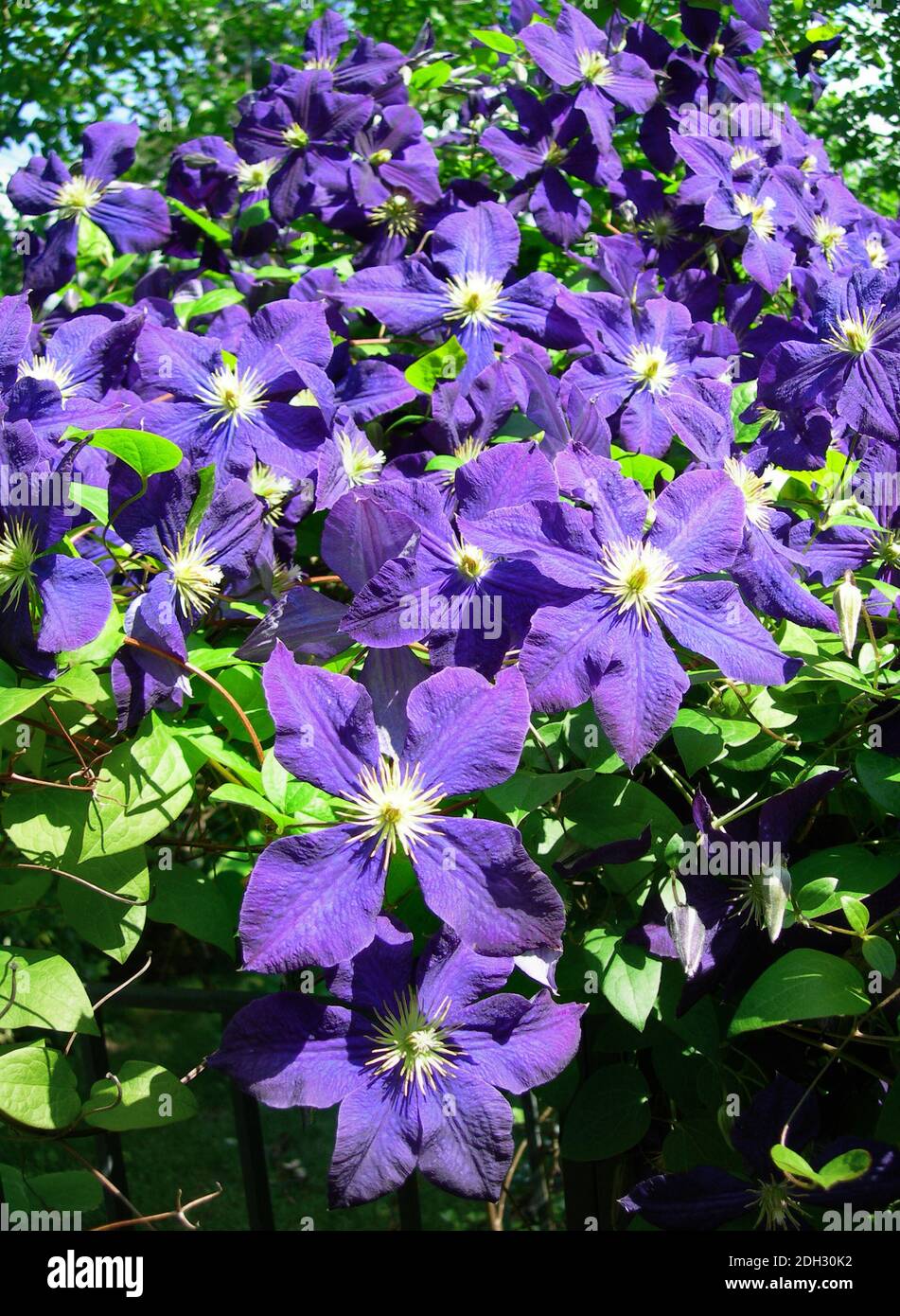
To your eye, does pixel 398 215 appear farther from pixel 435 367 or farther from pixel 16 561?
pixel 16 561

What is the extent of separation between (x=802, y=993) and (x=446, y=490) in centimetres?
53

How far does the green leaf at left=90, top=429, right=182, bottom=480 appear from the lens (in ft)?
3.03

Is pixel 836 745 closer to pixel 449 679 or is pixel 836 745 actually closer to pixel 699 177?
pixel 449 679

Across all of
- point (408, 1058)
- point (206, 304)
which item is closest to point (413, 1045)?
point (408, 1058)

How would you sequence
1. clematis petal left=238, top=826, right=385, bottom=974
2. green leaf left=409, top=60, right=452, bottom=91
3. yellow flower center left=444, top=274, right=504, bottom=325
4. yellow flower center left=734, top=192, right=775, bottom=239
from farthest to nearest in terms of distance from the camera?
green leaf left=409, top=60, right=452, bottom=91
yellow flower center left=734, top=192, right=775, bottom=239
yellow flower center left=444, top=274, right=504, bottom=325
clematis petal left=238, top=826, right=385, bottom=974

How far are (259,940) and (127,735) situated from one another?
1.00 feet

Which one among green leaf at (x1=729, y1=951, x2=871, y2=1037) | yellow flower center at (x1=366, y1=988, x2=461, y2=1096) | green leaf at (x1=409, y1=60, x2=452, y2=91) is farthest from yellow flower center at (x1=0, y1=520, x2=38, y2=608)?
green leaf at (x1=409, y1=60, x2=452, y2=91)

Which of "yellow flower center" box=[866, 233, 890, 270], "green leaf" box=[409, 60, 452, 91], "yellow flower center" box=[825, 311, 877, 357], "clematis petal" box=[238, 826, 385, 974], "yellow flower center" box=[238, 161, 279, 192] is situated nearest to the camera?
"clematis petal" box=[238, 826, 385, 974]

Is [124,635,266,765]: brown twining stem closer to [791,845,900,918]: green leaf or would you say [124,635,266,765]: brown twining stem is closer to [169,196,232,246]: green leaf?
[791,845,900,918]: green leaf

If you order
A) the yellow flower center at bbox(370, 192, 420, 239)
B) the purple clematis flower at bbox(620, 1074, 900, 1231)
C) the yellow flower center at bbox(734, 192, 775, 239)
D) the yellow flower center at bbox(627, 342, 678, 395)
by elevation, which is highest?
the yellow flower center at bbox(370, 192, 420, 239)

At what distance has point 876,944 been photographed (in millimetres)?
914

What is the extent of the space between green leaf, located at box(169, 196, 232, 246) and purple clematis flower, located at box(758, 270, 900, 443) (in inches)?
37.2

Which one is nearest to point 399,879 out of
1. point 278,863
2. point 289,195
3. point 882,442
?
point 278,863

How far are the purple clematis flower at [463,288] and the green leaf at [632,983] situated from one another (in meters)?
0.74
